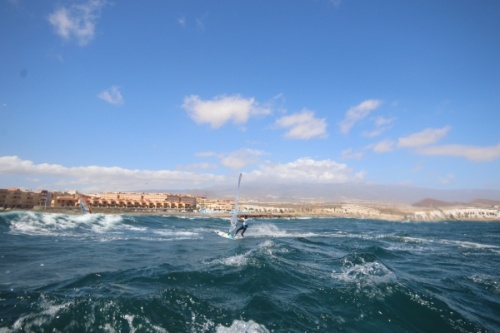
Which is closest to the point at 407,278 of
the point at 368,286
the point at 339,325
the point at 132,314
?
the point at 368,286

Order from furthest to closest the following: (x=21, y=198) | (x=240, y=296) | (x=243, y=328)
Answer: (x=21, y=198) → (x=240, y=296) → (x=243, y=328)

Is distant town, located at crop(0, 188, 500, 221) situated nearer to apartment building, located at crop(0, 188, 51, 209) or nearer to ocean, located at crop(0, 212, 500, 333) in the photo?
apartment building, located at crop(0, 188, 51, 209)

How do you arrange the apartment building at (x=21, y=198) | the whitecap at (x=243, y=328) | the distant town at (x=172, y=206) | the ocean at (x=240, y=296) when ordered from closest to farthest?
the whitecap at (x=243, y=328) < the ocean at (x=240, y=296) < the distant town at (x=172, y=206) < the apartment building at (x=21, y=198)

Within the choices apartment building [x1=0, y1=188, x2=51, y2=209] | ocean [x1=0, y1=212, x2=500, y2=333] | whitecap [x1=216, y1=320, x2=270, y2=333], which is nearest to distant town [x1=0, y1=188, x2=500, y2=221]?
apartment building [x1=0, y1=188, x2=51, y2=209]

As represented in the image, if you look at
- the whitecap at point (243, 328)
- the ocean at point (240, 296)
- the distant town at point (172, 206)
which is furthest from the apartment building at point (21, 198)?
the whitecap at point (243, 328)

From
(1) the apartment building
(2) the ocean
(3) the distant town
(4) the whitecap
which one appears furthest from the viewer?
(1) the apartment building

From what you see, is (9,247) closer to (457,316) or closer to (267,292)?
(267,292)

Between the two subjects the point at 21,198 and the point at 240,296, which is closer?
Result: the point at 240,296

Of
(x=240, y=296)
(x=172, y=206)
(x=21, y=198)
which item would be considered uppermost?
(x=240, y=296)

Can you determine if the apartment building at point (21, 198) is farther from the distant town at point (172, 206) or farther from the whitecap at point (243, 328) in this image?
the whitecap at point (243, 328)

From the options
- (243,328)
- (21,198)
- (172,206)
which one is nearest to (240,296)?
(243,328)

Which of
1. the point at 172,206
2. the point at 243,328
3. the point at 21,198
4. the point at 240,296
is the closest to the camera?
the point at 243,328

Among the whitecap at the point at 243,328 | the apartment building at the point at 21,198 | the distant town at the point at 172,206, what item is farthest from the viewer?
the apartment building at the point at 21,198

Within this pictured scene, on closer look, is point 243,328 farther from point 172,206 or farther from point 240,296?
point 172,206
